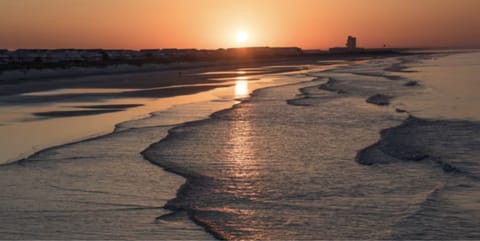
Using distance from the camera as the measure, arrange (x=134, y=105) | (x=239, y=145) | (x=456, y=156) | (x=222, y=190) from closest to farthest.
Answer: (x=222, y=190), (x=456, y=156), (x=239, y=145), (x=134, y=105)

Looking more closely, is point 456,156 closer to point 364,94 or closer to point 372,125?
point 372,125

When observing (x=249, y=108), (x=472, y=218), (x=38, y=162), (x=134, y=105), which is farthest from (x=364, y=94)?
(x=472, y=218)

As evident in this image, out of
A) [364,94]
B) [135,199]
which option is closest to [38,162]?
[135,199]

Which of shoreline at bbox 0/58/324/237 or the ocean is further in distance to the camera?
shoreline at bbox 0/58/324/237

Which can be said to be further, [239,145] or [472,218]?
[239,145]

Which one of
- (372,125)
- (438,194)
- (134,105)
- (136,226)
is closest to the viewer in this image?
(136,226)

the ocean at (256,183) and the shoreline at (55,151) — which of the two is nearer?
the ocean at (256,183)

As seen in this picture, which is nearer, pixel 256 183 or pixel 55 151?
pixel 256 183
